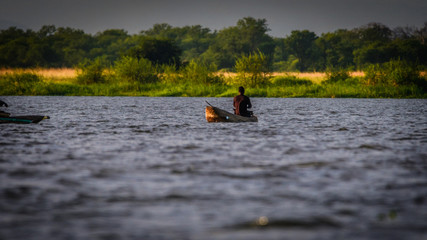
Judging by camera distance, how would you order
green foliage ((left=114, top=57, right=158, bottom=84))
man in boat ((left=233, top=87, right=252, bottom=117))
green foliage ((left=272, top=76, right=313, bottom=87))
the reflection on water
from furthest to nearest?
green foliage ((left=114, top=57, right=158, bottom=84)) < green foliage ((left=272, top=76, right=313, bottom=87)) < man in boat ((left=233, top=87, right=252, bottom=117)) < the reflection on water

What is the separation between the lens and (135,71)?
5284 cm

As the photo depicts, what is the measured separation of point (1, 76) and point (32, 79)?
10.4 ft

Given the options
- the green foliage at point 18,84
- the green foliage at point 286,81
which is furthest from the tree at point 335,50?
the green foliage at point 18,84

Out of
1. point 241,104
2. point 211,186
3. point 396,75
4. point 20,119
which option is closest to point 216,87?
point 396,75

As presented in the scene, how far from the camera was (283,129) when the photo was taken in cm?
1977

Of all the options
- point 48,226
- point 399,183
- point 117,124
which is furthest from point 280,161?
point 117,124

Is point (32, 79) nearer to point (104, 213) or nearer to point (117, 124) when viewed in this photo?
point (117, 124)

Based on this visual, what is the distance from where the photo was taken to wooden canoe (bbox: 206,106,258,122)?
67.2 feet

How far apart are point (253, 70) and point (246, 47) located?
5022cm

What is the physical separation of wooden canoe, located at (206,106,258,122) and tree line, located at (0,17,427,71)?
164ft

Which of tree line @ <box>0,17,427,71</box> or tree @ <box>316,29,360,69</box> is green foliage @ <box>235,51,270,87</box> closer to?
tree line @ <box>0,17,427,71</box>

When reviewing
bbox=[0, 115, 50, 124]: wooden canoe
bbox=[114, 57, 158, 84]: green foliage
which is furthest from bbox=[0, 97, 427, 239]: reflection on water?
bbox=[114, 57, 158, 84]: green foliage

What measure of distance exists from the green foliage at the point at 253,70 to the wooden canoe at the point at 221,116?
93.1 feet

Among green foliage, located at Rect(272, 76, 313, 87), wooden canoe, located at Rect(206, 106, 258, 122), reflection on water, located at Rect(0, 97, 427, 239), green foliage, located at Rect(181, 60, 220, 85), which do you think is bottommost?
reflection on water, located at Rect(0, 97, 427, 239)
